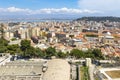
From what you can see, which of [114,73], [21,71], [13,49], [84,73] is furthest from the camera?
[13,49]

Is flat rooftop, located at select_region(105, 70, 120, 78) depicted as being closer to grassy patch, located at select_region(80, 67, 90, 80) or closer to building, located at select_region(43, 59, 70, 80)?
grassy patch, located at select_region(80, 67, 90, 80)

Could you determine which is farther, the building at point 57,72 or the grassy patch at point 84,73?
the grassy patch at point 84,73

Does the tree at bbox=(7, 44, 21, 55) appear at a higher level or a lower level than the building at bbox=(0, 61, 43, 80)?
lower

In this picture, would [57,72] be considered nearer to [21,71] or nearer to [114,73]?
[21,71]

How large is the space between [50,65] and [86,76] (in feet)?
13.1

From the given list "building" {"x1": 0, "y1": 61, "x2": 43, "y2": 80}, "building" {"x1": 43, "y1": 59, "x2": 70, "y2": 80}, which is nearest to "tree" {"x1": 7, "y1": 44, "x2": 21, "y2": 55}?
"building" {"x1": 0, "y1": 61, "x2": 43, "y2": 80}

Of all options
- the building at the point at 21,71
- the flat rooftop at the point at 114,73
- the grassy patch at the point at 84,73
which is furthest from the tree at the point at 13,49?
the flat rooftop at the point at 114,73

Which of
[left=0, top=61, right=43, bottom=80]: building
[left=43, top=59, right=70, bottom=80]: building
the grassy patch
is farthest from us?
the grassy patch

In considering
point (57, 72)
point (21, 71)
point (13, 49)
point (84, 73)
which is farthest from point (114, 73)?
point (13, 49)

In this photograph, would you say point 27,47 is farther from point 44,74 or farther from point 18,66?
point 44,74

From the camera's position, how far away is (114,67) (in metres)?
38.0

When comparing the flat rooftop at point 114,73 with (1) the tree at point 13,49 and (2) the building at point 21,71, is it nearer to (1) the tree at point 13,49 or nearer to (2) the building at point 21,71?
(2) the building at point 21,71

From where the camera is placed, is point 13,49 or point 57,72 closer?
point 57,72

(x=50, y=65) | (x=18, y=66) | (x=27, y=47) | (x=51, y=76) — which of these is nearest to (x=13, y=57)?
(x=27, y=47)
